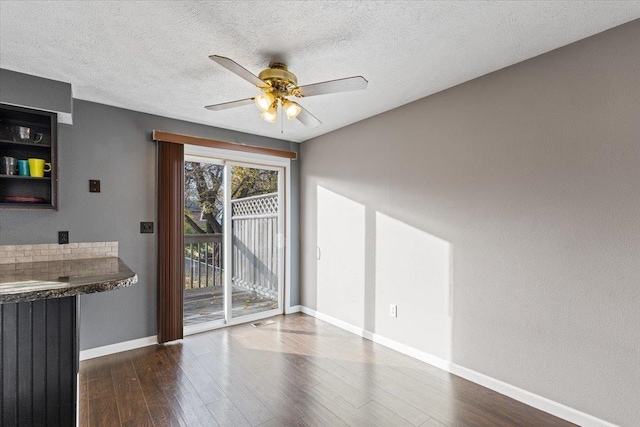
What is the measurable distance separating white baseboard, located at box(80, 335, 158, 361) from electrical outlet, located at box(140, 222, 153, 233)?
1104 mm

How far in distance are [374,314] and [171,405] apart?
6.74 feet

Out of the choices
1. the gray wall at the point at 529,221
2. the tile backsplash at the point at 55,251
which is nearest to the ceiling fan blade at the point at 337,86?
the gray wall at the point at 529,221

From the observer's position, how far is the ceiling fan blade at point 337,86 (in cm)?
189

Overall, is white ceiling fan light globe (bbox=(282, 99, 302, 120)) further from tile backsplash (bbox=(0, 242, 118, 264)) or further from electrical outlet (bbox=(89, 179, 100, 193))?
tile backsplash (bbox=(0, 242, 118, 264))

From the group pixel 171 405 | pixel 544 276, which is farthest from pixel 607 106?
pixel 171 405

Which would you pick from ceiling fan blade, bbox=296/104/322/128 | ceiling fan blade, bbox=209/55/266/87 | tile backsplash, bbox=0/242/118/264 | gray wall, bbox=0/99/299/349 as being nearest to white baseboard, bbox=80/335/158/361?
gray wall, bbox=0/99/299/349

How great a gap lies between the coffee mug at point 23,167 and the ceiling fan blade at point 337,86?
231 cm

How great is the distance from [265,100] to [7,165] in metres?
2.13

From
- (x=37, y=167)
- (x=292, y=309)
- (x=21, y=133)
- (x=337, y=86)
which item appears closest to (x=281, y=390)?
(x=292, y=309)

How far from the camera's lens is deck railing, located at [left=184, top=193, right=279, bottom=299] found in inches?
151

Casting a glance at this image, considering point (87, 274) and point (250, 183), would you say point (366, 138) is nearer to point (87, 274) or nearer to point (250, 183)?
point (250, 183)

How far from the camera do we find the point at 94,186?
3051mm

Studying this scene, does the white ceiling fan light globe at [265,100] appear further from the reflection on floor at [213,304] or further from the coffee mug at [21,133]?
the reflection on floor at [213,304]

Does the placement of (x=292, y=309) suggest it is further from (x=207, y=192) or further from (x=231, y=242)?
(x=207, y=192)
